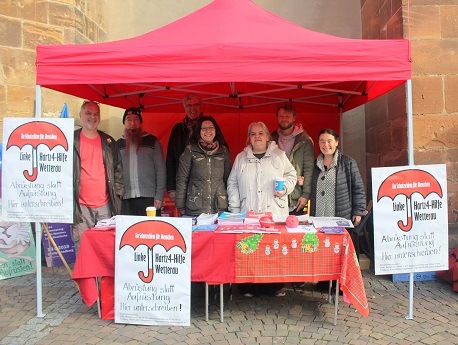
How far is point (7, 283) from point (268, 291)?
3.03 metres

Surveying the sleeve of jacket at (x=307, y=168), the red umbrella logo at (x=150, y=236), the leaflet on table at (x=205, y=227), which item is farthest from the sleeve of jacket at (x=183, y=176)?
the sleeve of jacket at (x=307, y=168)

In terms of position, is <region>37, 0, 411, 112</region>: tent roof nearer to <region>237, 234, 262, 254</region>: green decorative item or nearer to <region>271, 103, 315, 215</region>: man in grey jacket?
<region>271, 103, 315, 215</region>: man in grey jacket

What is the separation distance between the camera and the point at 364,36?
260 inches

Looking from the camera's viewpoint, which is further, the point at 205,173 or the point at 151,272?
the point at 205,173

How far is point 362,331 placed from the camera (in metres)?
3.39

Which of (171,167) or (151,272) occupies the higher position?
(171,167)

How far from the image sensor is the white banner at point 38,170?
371 cm

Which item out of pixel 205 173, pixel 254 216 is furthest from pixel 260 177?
pixel 205 173

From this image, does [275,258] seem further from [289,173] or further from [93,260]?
[93,260]

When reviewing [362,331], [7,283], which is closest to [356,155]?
[362,331]

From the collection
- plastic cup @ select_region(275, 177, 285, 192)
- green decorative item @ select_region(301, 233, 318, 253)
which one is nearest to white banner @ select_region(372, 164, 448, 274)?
green decorative item @ select_region(301, 233, 318, 253)

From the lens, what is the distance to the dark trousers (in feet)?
15.7

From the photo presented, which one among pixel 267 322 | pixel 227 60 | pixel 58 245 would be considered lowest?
pixel 267 322

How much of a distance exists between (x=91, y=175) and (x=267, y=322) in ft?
7.08
